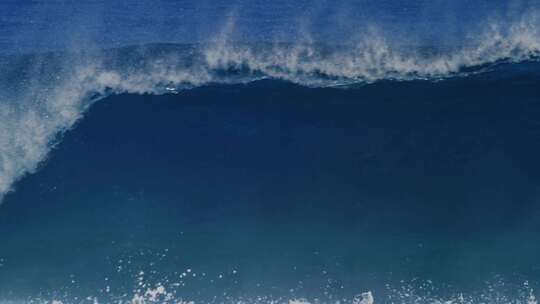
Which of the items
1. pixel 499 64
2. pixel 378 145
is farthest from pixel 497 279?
pixel 499 64

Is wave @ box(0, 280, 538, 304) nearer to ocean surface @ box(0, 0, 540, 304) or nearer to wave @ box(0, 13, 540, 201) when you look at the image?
ocean surface @ box(0, 0, 540, 304)

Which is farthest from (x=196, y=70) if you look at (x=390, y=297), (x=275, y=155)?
(x=390, y=297)

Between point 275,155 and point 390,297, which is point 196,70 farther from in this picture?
point 390,297

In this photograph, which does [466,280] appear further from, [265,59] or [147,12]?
[147,12]

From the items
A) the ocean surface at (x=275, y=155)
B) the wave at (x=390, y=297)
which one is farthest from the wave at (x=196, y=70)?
the wave at (x=390, y=297)

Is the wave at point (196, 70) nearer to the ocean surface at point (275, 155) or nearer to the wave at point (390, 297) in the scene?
the ocean surface at point (275, 155)

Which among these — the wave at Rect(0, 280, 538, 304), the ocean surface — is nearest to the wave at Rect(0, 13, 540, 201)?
the ocean surface
